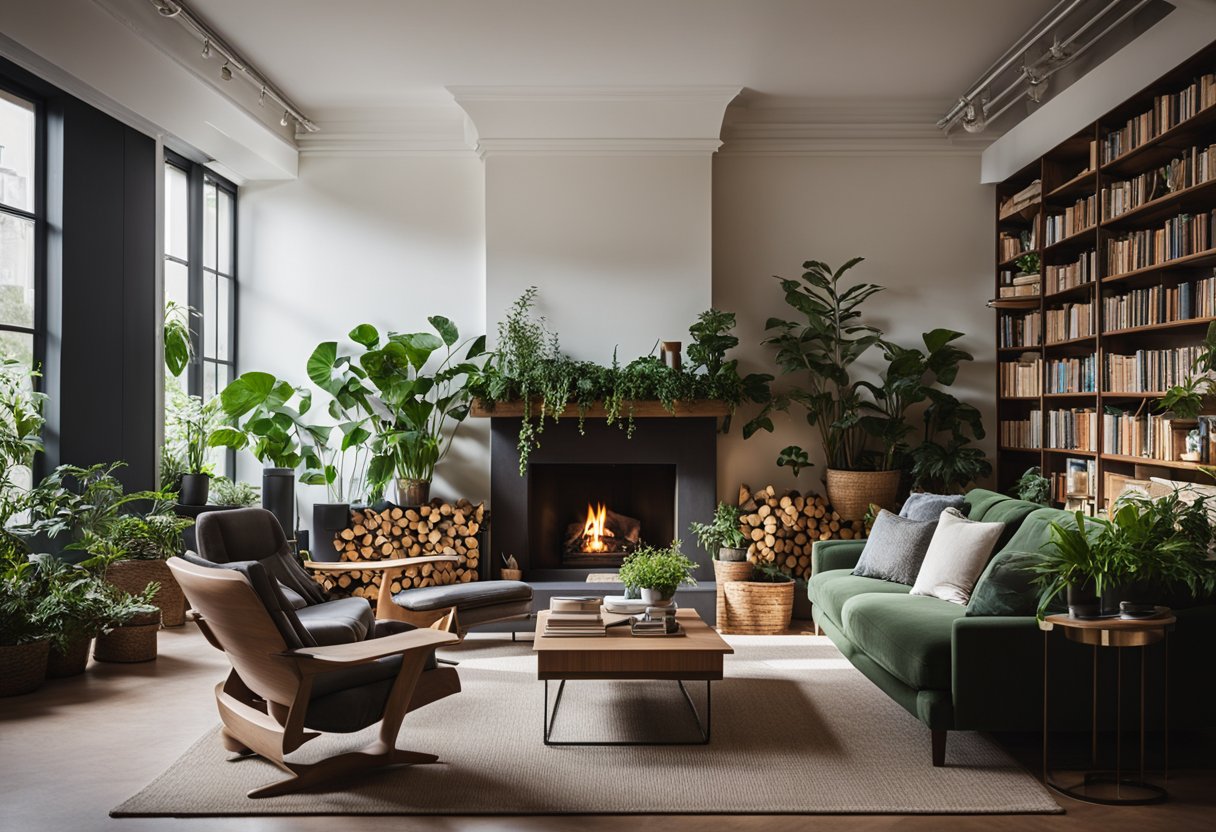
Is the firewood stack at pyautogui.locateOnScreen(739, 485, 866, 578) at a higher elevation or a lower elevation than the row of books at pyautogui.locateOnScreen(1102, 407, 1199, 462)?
lower

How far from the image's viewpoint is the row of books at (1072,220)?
5.66 m

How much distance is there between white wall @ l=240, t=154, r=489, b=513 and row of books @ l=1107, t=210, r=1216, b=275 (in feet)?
13.1

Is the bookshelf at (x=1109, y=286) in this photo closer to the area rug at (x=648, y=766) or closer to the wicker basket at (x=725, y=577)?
the area rug at (x=648, y=766)

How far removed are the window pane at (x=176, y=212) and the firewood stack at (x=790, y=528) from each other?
409cm

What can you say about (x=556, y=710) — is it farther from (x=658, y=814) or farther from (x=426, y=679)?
(x=658, y=814)

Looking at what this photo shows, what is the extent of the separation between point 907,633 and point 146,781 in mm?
2786

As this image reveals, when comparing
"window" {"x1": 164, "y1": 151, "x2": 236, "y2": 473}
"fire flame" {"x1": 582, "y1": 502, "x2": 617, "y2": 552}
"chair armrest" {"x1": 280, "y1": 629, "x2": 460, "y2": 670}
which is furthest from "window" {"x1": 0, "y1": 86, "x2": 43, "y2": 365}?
"fire flame" {"x1": 582, "y1": 502, "x2": 617, "y2": 552}

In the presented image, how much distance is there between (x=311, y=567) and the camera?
5270 millimetres

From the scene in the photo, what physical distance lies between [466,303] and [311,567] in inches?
96.6

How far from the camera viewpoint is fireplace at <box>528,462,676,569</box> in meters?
6.91

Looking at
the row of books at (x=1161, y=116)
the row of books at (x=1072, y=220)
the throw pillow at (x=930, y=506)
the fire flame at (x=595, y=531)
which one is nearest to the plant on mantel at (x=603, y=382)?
the fire flame at (x=595, y=531)

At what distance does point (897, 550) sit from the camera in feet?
16.7

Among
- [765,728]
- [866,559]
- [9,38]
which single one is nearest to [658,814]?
[765,728]

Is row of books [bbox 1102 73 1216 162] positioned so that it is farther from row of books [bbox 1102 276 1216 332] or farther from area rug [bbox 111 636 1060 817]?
area rug [bbox 111 636 1060 817]
